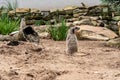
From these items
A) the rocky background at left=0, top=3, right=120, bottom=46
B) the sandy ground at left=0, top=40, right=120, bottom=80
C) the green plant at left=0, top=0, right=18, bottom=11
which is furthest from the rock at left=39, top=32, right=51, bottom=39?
the sandy ground at left=0, top=40, right=120, bottom=80

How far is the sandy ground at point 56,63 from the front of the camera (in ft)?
16.4

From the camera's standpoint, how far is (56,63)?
230 inches

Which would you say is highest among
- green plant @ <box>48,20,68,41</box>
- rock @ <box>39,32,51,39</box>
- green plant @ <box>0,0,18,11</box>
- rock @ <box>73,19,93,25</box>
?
green plant @ <box>0,0,18,11</box>

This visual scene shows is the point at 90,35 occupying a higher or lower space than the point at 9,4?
lower

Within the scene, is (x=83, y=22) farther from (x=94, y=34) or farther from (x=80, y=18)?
(x=94, y=34)

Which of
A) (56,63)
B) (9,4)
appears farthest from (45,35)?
(56,63)

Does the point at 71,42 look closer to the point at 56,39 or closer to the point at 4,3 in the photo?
the point at 56,39

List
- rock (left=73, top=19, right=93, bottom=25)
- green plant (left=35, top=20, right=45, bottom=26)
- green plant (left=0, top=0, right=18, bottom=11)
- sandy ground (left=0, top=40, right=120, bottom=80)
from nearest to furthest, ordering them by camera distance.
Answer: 1. sandy ground (left=0, top=40, right=120, bottom=80)
2. rock (left=73, top=19, right=93, bottom=25)
3. green plant (left=35, top=20, right=45, bottom=26)
4. green plant (left=0, top=0, right=18, bottom=11)

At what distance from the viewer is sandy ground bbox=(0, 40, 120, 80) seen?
16.4 feet

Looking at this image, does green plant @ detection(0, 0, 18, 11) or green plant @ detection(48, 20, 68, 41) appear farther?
green plant @ detection(0, 0, 18, 11)

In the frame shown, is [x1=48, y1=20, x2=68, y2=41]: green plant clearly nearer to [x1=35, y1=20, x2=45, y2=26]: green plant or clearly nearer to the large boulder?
the large boulder

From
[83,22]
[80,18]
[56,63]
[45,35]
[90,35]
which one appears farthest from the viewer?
[80,18]

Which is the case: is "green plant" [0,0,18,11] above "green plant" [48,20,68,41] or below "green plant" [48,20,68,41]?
above

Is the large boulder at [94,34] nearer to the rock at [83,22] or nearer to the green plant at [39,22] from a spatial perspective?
the rock at [83,22]
